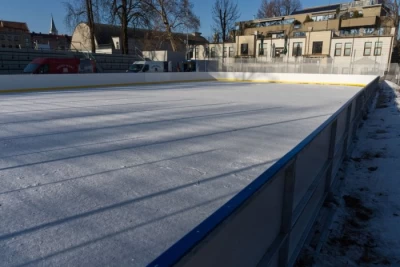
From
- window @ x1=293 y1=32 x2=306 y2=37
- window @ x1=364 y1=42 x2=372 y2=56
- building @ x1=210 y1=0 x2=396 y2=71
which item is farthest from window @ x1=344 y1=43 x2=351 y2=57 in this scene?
window @ x1=293 y1=32 x2=306 y2=37

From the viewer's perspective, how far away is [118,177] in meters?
3.61

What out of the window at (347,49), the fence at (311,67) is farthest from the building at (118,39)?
the window at (347,49)

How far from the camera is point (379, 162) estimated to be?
5020 mm

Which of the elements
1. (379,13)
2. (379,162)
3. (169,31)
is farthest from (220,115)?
(379,13)

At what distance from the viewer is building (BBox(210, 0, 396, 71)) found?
32.7m

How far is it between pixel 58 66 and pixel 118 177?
19585mm

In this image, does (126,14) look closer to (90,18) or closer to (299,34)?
(90,18)

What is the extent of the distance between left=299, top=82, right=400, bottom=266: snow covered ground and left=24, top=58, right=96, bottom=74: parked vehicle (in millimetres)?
19650

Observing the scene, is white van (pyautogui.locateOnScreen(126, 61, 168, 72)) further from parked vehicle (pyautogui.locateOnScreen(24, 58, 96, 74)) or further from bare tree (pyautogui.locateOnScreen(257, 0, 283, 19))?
bare tree (pyautogui.locateOnScreen(257, 0, 283, 19))

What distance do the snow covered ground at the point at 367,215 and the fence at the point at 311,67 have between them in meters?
20.6

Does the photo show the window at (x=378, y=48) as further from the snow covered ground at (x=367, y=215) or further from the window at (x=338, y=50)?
the snow covered ground at (x=367, y=215)

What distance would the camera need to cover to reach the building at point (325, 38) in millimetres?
32688

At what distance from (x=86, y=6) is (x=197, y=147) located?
3284cm

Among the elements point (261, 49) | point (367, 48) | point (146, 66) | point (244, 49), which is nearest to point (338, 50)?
point (367, 48)
